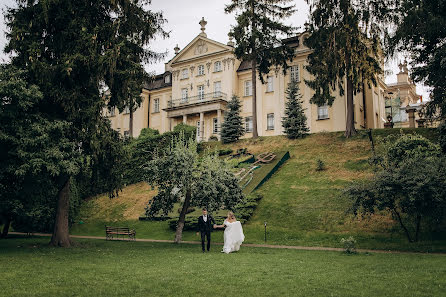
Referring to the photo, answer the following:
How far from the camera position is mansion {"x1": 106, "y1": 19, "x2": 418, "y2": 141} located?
1533 inches

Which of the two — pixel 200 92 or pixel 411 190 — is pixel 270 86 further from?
pixel 411 190

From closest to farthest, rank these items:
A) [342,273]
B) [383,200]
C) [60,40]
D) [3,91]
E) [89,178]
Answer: [342,273], [3,91], [383,200], [60,40], [89,178]

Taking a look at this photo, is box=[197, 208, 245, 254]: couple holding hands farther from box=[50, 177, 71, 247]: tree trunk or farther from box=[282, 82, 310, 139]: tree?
box=[282, 82, 310, 139]: tree

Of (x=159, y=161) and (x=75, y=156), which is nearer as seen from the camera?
(x=75, y=156)

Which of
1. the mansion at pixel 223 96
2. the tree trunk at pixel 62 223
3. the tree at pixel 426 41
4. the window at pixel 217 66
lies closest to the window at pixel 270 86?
A: the mansion at pixel 223 96

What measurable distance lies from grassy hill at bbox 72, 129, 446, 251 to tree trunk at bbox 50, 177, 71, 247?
515cm

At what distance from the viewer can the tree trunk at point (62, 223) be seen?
609 inches

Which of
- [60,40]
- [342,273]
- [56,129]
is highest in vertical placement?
[60,40]

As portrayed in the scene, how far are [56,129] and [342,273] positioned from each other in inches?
416

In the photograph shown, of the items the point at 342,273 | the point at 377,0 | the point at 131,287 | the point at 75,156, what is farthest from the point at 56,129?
the point at 377,0

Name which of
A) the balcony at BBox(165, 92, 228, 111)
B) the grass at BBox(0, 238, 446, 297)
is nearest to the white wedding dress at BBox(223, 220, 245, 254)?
the grass at BBox(0, 238, 446, 297)

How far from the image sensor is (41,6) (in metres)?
14.4

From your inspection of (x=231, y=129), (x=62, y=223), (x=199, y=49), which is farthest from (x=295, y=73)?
(x=62, y=223)

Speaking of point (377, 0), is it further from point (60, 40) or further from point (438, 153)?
point (60, 40)
